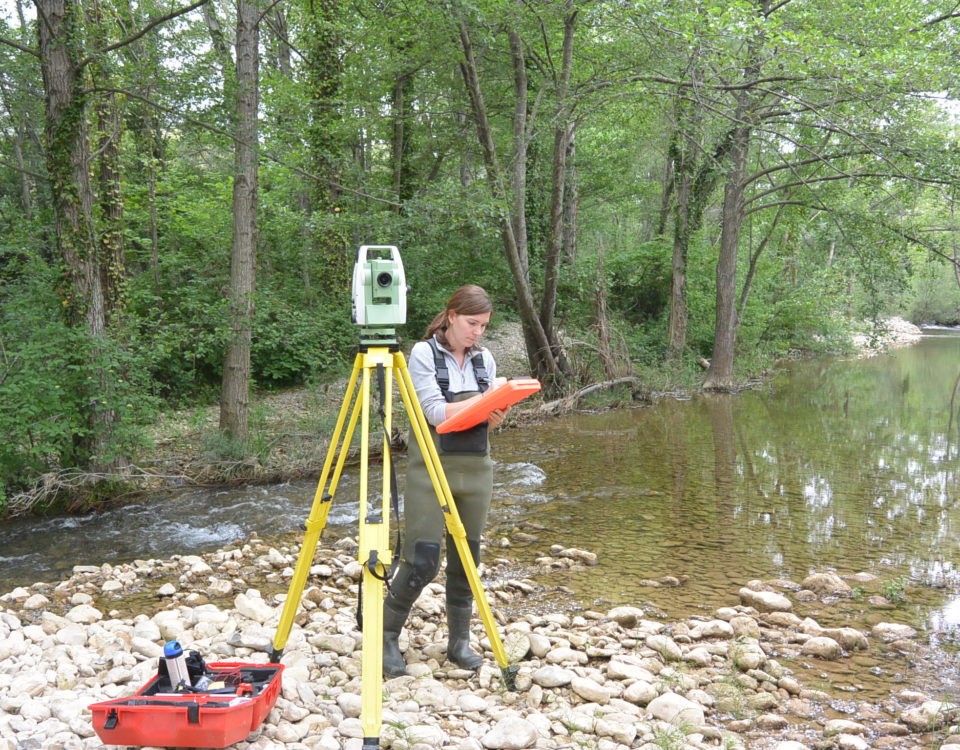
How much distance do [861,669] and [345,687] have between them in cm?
250

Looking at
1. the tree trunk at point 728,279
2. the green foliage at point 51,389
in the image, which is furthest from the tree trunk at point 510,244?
the green foliage at point 51,389

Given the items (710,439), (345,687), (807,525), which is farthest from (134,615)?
(710,439)

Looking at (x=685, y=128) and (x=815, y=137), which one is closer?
(x=685, y=128)

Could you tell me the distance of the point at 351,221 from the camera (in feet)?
31.2

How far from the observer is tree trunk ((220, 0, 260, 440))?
23.6 ft

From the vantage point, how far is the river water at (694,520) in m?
4.39

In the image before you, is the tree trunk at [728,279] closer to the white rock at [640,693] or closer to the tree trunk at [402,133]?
the tree trunk at [402,133]

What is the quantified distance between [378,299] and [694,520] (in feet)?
14.8

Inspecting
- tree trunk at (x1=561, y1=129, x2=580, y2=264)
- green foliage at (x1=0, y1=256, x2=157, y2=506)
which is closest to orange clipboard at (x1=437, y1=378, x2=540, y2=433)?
green foliage at (x1=0, y1=256, x2=157, y2=506)

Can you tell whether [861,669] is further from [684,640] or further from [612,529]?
[612,529]

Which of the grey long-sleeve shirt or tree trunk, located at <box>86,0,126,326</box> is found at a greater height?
tree trunk, located at <box>86,0,126,326</box>

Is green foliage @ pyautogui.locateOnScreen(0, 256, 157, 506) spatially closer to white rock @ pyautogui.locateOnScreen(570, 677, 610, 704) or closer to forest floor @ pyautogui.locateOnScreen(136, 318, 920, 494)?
forest floor @ pyautogui.locateOnScreen(136, 318, 920, 494)

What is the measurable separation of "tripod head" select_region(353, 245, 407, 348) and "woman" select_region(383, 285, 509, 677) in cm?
35

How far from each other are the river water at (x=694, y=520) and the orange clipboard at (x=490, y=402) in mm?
2002
